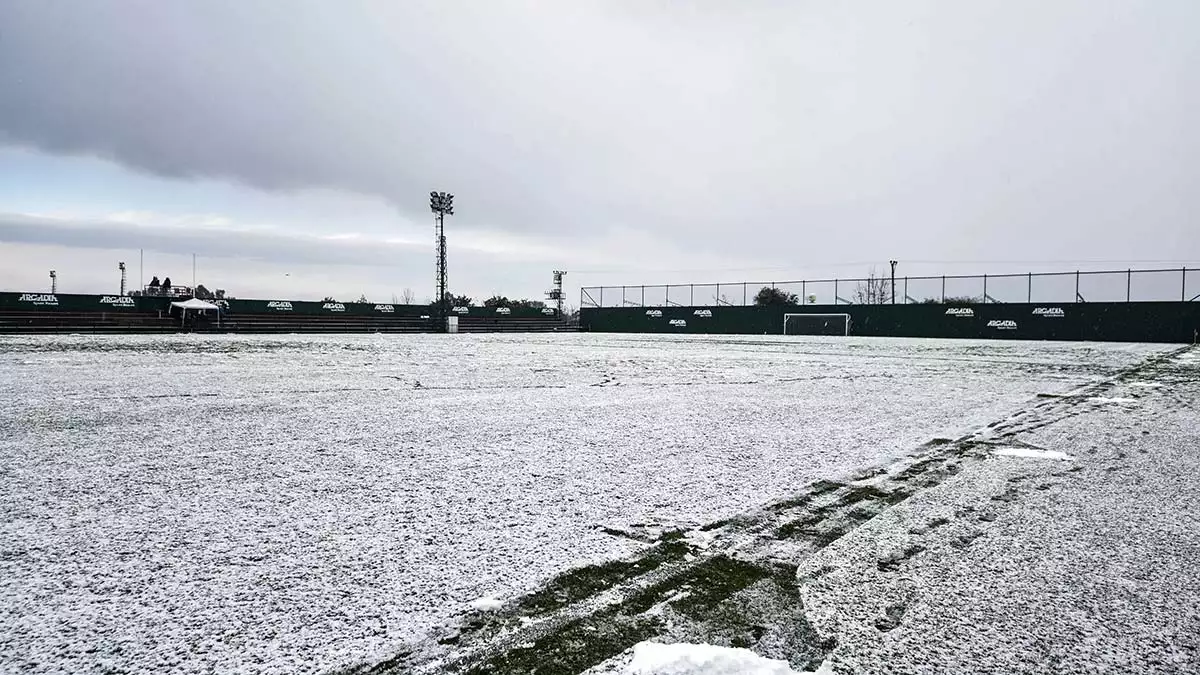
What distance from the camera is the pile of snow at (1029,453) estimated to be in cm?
361

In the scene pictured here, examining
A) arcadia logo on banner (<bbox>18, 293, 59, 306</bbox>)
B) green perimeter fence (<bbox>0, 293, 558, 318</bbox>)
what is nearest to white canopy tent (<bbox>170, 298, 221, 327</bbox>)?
green perimeter fence (<bbox>0, 293, 558, 318</bbox>)

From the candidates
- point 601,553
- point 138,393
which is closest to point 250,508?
point 601,553

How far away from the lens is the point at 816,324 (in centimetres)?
3397

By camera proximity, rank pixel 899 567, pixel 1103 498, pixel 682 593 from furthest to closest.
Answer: pixel 1103 498, pixel 899 567, pixel 682 593

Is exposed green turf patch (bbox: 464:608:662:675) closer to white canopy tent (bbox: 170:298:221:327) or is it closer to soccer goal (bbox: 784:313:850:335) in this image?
soccer goal (bbox: 784:313:850:335)

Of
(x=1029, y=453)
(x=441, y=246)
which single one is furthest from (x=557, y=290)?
(x=1029, y=453)

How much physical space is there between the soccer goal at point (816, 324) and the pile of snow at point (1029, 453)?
3048 cm

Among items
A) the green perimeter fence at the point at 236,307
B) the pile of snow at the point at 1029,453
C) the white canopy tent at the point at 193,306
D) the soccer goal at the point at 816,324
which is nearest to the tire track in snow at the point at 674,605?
the pile of snow at the point at 1029,453

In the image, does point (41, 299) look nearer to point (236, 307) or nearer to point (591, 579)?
point (236, 307)

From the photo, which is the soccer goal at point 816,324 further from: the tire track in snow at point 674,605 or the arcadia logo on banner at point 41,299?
the arcadia logo on banner at point 41,299

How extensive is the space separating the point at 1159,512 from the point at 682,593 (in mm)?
2200

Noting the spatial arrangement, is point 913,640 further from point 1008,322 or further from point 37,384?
point 1008,322

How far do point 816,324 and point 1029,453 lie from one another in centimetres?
3172

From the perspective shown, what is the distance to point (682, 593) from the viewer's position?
1.80 m
